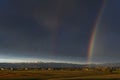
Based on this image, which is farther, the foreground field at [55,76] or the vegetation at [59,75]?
the vegetation at [59,75]

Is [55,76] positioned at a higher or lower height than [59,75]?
lower

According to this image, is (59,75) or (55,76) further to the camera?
(59,75)

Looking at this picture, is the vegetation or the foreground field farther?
the vegetation
